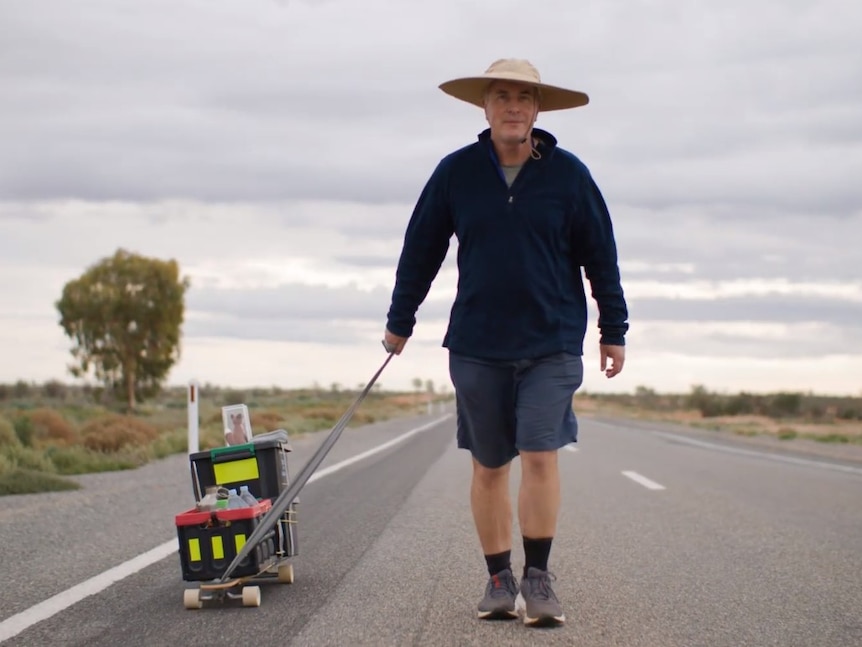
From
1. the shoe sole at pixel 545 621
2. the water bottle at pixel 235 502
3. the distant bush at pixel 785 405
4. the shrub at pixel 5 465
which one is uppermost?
the water bottle at pixel 235 502

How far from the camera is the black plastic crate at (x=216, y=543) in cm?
515

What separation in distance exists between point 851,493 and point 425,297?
743 centimetres

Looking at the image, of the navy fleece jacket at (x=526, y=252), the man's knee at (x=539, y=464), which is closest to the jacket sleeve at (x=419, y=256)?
the navy fleece jacket at (x=526, y=252)

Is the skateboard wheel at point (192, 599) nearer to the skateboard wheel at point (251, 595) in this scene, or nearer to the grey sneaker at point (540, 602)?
the skateboard wheel at point (251, 595)

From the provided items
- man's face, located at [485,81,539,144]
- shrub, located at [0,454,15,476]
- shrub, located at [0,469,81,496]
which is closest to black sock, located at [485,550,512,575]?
man's face, located at [485,81,539,144]

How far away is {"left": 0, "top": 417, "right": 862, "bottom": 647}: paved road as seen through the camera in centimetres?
459

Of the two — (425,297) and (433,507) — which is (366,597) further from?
(433,507)

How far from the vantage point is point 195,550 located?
5.17 meters

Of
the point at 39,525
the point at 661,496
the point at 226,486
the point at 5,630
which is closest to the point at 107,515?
the point at 39,525

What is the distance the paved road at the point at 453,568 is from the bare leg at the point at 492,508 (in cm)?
32

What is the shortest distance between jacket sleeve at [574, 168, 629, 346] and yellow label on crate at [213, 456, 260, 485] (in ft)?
6.46

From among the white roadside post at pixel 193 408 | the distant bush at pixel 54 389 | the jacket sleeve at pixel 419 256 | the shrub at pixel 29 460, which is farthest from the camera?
the distant bush at pixel 54 389

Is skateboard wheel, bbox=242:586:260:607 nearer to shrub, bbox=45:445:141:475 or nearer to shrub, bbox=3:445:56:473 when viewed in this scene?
shrub, bbox=3:445:56:473

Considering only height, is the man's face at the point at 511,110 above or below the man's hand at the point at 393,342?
above
